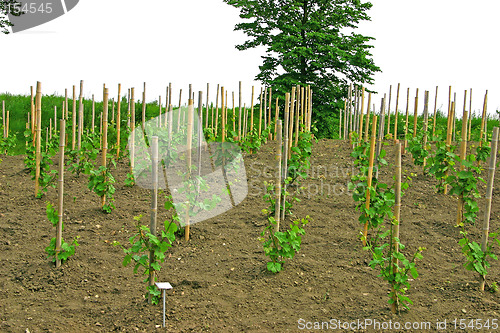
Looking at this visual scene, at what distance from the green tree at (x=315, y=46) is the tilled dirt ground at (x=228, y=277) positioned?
1135 centimetres

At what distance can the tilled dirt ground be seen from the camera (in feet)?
12.5

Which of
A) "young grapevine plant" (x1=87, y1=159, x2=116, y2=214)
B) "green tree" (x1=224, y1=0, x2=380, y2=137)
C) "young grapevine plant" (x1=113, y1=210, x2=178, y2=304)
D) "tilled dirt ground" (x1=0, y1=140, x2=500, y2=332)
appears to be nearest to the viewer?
"young grapevine plant" (x1=113, y1=210, x2=178, y2=304)

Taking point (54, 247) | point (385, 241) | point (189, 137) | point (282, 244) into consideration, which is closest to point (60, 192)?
point (54, 247)

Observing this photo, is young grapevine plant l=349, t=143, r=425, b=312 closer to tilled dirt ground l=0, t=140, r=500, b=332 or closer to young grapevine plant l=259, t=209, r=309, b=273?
tilled dirt ground l=0, t=140, r=500, b=332

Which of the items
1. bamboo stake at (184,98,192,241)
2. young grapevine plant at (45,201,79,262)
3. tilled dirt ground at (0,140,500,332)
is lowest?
tilled dirt ground at (0,140,500,332)

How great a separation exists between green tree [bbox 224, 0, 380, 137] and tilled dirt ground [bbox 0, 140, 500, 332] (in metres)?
11.4

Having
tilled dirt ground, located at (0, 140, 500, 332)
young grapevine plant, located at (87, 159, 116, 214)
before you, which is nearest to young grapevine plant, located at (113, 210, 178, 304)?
tilled dirt ground, located at (0, 140, 500, 332)

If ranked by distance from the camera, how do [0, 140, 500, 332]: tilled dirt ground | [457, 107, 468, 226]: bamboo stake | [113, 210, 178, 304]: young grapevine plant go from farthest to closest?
[457, 107, 468, 226]: bamboo stake < [0, 140, 500, 332]: tilled dirt ground < [113, 210, 178, 304]: young grapevine plant

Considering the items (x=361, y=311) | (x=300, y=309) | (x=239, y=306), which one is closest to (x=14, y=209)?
(x=239, y=306)

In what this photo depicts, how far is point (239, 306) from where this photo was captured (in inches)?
155

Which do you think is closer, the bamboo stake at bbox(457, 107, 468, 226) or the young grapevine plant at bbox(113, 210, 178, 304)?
the young grapevine plant at bbox(113, 210, 178, 304)

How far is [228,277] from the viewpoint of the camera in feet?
14.5

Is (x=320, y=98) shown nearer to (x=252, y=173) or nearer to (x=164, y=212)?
(x=252, y=173)

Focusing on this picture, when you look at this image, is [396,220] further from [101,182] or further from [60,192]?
[101,182]
